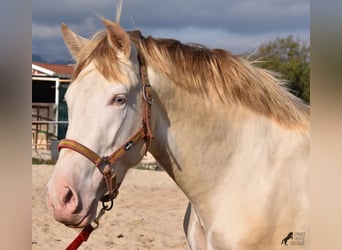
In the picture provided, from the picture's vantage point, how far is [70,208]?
5.38 ft

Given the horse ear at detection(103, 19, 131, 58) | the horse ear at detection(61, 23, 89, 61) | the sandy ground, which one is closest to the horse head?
the horse ear at detection(103, 19, 131, 58)

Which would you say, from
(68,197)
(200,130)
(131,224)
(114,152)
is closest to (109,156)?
(114,152)

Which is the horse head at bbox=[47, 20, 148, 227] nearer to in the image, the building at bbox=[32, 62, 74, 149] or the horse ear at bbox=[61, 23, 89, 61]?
the horse ear at bbox=[61, 23, 89, 61]

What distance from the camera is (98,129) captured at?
1.68 metres

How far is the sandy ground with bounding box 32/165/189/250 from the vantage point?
208 inches

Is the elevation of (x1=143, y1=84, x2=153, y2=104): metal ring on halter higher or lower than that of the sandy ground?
higher

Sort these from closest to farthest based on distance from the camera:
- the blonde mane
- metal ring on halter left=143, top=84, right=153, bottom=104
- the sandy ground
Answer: metal ring on halter left=143, top=84, right=153, bottom=104
the blonde mane
the sandy ground

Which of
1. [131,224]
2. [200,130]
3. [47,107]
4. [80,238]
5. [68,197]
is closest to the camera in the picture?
[68,197]

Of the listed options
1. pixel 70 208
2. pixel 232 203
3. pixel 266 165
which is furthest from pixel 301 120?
pixel 70 208

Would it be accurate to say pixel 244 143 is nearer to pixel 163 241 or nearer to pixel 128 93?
pixel 128 93

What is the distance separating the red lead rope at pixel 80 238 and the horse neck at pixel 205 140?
463 mm

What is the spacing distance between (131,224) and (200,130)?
14.7 feet

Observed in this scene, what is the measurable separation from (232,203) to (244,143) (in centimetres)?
29

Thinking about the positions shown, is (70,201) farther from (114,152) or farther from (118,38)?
(118,38)
